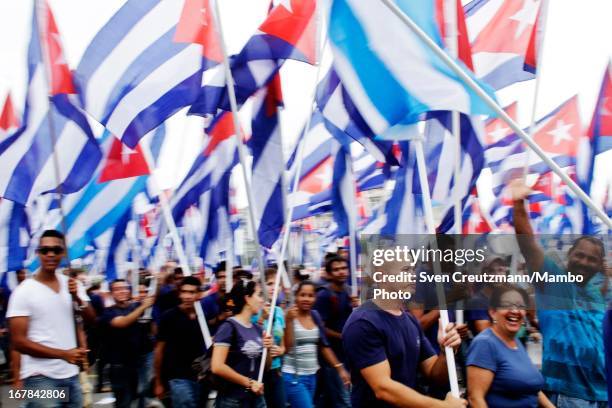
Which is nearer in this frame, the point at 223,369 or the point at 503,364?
the point at 503,364

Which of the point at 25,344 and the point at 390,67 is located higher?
the point at 390,67

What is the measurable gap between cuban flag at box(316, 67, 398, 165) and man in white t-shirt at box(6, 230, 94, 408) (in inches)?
88.2

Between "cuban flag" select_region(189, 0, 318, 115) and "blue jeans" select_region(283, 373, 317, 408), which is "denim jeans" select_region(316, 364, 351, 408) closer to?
"blue jeans" select_region(283, 373, 317, 408)

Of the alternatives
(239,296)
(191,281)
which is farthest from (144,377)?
(239,296)

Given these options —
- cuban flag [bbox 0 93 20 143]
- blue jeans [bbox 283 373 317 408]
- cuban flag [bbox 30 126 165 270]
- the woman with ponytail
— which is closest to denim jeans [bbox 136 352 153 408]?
cuban flag [bbox 30 126 165 270]

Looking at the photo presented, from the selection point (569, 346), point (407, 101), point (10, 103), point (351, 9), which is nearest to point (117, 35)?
point (351, 9)

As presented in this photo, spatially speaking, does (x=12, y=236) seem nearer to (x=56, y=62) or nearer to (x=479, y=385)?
(x=56, y=62)

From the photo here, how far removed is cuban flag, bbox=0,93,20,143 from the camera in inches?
317

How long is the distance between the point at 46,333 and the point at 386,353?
80.0 inches

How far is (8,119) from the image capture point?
8844 millimetres

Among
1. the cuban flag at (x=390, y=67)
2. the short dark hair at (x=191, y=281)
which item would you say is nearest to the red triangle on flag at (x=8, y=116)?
the short dark hair at (x=191, y=281)

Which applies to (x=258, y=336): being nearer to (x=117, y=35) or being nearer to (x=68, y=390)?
(x=68, y=390)

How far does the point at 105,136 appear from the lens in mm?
8844

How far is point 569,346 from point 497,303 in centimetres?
72
